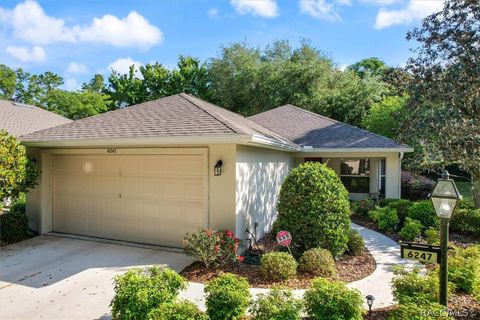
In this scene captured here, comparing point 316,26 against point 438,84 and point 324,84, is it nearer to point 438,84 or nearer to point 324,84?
point 438,84

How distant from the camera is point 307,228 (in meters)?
6.49

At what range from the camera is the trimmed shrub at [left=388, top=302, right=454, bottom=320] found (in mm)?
3349

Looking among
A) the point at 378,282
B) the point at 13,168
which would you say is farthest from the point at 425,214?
the point at 13,168

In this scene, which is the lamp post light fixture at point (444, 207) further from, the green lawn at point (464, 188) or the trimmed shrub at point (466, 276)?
the green lawn at point (464, 188)

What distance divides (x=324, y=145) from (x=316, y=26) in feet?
15.3

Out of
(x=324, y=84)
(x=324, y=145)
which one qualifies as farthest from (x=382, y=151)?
(x=324, y=84)

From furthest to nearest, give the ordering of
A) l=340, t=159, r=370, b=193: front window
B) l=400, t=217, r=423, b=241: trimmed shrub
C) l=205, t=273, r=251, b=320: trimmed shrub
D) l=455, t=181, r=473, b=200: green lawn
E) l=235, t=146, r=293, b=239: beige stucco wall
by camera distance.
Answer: l=455, t=181, r=473, b=200: green lawn, l=340, t=159, r=370, b=193: front window, l=400, t=217, r=423, b=241: trimmed shrub, l=235, t=146, r=293, b=239: beige stucco wall, l=205, t=273, r=251, b=320: trimmed shrub

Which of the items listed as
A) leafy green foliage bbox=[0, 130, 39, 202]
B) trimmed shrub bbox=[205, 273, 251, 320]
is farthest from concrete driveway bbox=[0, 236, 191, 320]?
trimmed shrub bbox=[205, 273, 251, 320]

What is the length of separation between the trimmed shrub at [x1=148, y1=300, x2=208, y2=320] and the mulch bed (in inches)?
70.3

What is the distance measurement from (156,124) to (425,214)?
7979mm

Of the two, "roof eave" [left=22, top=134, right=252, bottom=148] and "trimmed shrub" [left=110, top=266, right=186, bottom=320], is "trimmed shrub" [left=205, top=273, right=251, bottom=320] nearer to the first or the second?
"trimmed shrub" [left=110, top=266, right=186, bottom=320]

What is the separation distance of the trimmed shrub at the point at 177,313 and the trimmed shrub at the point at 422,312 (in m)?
2.25

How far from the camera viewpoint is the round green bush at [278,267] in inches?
219

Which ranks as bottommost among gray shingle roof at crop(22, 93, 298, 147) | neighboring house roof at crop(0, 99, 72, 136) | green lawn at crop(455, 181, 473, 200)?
green lawn at crop(455, 181, 473, 200)
